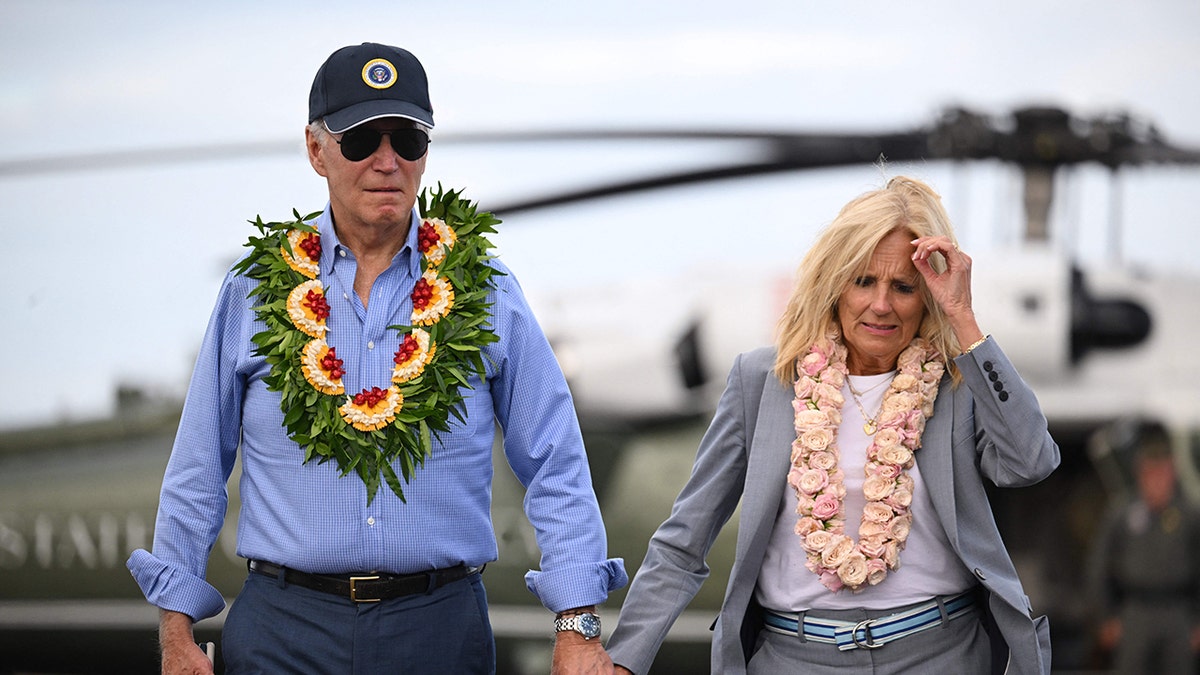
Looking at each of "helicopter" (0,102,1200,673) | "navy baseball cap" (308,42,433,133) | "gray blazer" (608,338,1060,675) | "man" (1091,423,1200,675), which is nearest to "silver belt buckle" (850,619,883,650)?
"gray blazer" (608,338,1060,675)

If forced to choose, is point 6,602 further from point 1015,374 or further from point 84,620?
point 1015,374

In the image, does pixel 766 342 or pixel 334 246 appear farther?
pixel 766 342

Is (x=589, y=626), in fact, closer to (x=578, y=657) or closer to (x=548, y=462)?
(x=578, y=657)

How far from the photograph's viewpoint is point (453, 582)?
210cm

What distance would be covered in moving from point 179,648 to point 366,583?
12.7 inches

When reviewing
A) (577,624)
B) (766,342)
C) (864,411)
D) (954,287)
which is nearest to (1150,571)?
(766,342)

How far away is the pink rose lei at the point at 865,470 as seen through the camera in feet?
6.51

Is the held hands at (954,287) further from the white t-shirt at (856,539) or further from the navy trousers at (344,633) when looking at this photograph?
the navy trousers at (344,633)

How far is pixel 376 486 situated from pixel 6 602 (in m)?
7.71

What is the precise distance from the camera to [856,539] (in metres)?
2.01

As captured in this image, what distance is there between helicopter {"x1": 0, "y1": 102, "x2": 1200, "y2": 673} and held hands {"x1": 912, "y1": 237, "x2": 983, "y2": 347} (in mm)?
4189

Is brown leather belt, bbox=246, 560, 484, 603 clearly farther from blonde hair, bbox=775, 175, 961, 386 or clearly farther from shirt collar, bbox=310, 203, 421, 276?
blonde hair, bbox=775, 175, 961, 386

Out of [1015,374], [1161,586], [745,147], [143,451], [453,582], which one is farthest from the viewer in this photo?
[143,451]

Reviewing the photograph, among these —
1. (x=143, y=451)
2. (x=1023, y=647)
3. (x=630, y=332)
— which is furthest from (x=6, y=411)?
(x=1023, y=647)
